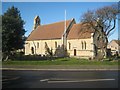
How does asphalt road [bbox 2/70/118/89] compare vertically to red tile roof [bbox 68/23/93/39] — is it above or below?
below

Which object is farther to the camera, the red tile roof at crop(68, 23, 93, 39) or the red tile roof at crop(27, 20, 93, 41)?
the red tile roof at crop(27, 20, 93, 41)

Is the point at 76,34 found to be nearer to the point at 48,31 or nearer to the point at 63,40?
the point at 63,40

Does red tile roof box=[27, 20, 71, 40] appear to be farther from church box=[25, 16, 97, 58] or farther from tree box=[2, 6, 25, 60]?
tree box=[2, 6, 25, 60]

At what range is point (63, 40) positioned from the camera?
7031 cm

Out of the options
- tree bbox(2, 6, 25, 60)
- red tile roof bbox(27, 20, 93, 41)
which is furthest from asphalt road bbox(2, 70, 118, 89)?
red tile roof bbox(27, 20, 93, 41)

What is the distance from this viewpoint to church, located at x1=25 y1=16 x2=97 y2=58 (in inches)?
2541

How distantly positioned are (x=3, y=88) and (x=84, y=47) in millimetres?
55557

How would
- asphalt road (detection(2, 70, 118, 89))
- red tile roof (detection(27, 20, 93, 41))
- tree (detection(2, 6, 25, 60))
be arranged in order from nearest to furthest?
asphalt road (detection(2, 70, 118, 89))
tree (detection(2, 6, 25, 60))
red tile roof (detection(27, 20, 93, 41))

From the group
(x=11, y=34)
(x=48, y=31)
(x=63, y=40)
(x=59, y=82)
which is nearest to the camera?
(x=59, y=82)

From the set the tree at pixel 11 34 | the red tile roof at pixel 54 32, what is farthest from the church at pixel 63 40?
the tree at pixel 11 34

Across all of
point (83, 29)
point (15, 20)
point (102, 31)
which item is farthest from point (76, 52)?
point (15, 20)

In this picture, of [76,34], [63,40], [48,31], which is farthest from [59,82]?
[48,31]

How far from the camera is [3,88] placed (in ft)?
36.2

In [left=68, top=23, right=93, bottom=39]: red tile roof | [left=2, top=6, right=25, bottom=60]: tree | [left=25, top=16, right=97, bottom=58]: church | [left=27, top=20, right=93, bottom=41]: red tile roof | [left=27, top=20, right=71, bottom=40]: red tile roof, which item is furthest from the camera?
[left=27, top=20, right=71, bottom=40]: red tile roof
